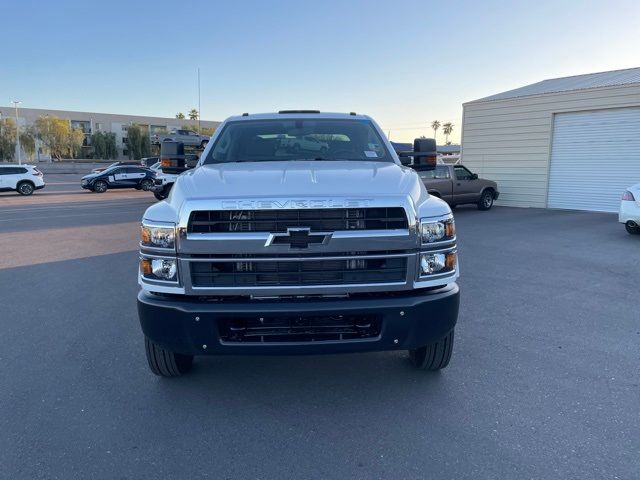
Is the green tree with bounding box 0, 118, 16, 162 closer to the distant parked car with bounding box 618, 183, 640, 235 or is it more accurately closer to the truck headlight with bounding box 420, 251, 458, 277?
the distant parked car with bounding box 618, 183, 640, 235

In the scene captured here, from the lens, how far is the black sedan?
89.8ft

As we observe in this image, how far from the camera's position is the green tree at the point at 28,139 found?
6712 centimetres

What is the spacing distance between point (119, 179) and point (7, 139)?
163 feet

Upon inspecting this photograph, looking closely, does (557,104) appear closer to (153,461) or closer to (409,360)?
(409,360)

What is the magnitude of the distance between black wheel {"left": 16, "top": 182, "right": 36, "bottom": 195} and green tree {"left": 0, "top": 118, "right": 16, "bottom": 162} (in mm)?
49080

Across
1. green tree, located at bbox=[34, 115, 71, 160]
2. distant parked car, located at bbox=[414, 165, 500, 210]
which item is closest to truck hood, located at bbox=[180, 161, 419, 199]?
distant parked car, located at bbox=[414, 165, 500, 210]

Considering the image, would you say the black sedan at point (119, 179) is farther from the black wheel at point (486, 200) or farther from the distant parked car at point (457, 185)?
the black wheel at point (486, 200)

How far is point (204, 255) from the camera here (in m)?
2.95

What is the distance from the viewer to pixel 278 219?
9.65 feet

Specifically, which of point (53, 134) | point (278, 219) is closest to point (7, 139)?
point (53, 134)

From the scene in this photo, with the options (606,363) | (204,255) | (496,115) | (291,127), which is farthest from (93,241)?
(496,115)

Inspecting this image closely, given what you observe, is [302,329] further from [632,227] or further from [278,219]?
[632,227]

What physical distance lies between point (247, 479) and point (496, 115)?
60.5 feet

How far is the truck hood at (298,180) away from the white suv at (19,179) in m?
26.0
